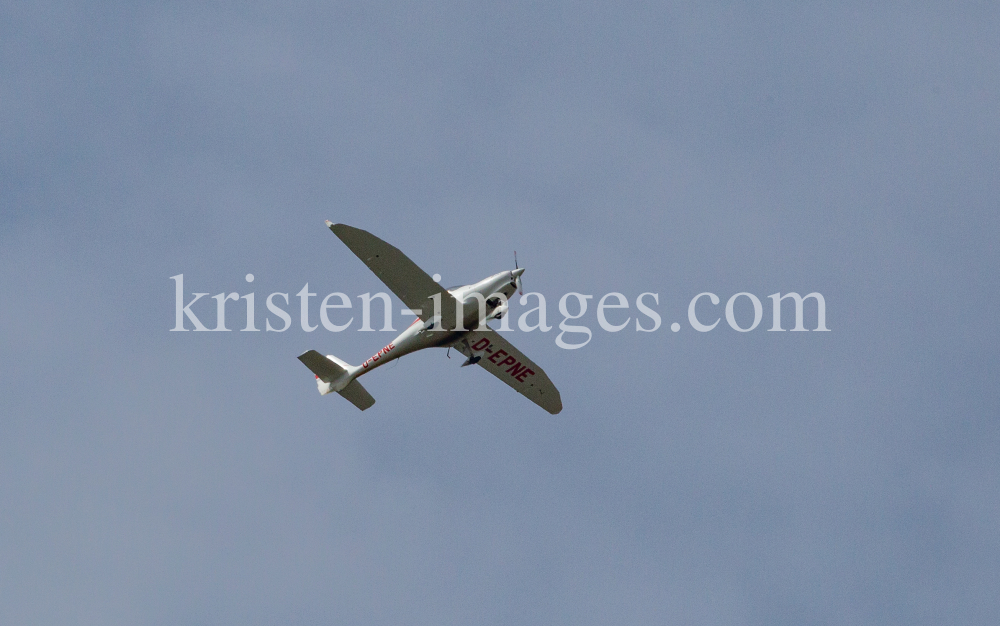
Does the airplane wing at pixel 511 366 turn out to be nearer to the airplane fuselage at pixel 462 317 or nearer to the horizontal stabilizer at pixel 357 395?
the airplane fuselage at pixel 462 317

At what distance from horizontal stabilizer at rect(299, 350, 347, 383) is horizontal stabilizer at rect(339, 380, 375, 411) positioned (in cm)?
52

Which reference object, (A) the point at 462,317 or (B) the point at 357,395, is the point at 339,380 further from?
(A) the point at 462,317

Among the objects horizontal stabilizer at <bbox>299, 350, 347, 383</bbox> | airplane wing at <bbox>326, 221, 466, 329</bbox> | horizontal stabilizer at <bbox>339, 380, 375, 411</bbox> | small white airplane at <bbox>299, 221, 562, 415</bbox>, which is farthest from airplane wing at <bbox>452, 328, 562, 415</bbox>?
horizontal stabilizer at <bbox>299, 350, 347, 383</bbox>

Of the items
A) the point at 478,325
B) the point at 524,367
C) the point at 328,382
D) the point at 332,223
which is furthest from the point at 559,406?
the point at 332,223

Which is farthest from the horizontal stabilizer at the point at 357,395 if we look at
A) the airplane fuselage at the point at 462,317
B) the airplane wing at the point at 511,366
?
the airplane wing at the point at 511,366

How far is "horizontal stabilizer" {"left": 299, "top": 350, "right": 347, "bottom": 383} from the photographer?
3772cm

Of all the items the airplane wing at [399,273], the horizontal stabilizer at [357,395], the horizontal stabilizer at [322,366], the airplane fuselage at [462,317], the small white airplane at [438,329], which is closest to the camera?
the airplane wing at [399,273]

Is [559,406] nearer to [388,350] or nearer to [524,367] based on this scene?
[524,367]

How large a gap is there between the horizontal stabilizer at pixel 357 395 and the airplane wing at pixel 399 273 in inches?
158

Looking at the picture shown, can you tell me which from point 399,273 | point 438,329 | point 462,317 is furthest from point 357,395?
point 399,273

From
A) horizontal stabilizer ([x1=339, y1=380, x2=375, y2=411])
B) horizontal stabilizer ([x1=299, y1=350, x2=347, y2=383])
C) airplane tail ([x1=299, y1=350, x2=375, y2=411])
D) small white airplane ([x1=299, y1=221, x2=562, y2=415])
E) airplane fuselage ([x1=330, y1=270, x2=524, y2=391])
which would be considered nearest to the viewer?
small white airplane ([x1=299, y1=221, x2=562, y2=415])

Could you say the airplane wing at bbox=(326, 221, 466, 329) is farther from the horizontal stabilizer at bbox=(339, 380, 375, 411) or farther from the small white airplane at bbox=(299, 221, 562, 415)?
the horizontal stabilizer at bbox=(339, 380, 375, 411)

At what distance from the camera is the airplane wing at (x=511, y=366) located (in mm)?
37737

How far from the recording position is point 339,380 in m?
38.8
